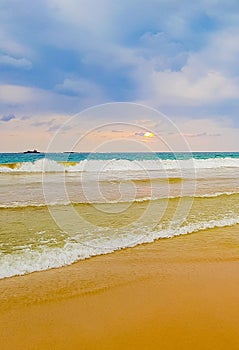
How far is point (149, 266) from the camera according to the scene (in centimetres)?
541

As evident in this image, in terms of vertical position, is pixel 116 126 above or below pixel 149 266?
above

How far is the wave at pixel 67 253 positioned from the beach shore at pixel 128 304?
0.24 metres

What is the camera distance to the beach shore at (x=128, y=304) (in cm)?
335

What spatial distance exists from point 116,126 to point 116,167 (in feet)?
84.7

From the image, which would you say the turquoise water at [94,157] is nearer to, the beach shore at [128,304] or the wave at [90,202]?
the wave at [90,202]

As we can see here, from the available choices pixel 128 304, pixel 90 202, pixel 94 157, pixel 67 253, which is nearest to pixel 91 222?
pixel 67 253

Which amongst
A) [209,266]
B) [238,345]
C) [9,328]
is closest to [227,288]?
[209,266]

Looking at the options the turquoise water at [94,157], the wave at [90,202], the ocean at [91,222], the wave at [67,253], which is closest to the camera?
the wave at [67,253]

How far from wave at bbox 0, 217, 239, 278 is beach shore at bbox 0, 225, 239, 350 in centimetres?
24

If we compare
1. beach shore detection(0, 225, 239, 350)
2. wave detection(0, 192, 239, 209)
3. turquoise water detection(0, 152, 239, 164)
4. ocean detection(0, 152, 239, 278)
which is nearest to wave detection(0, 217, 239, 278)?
ocean detection(0, 152, 239, 278)

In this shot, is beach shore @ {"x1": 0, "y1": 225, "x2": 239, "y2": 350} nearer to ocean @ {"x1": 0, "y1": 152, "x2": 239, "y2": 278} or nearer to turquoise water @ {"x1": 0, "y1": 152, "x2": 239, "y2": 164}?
ocean @ {"x1": 0, "y1": 152, "x2": 239, "y2": 278}

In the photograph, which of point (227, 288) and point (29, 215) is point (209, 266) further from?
point (29, 215)

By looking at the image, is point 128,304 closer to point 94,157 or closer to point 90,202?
point 90,202

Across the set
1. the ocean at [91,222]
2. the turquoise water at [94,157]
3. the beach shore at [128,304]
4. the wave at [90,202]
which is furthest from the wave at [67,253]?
the turquoise water at [94,157]
